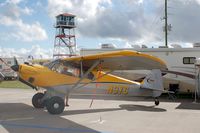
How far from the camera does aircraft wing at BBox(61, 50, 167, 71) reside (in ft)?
35.1

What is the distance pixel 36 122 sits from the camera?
987cm

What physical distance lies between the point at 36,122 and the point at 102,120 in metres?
2.04

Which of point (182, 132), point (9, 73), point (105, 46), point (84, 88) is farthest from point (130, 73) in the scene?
point (9, 73)

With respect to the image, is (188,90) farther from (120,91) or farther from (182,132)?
(182,132)

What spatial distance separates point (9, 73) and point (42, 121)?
25.4 metres

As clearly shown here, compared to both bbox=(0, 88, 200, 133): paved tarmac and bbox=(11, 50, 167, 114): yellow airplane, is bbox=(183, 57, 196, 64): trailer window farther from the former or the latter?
bbox=(0, 88, 200, 133): paved tarmac

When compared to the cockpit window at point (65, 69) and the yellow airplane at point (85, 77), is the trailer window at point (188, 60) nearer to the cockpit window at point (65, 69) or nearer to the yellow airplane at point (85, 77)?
the yellow airplane at point (85, 77)

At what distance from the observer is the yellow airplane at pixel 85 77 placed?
11.3 meters

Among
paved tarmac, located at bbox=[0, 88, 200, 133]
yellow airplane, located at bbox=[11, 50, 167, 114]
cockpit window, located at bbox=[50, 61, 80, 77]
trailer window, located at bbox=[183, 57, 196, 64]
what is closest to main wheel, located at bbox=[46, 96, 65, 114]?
yellow airplane, located at bbox=[11, 50, 167, 114]

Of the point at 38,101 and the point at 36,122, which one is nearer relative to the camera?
the point at 36,122

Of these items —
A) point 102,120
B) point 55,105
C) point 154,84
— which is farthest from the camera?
point 154,84

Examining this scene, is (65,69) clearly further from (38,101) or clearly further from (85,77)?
(38,101)

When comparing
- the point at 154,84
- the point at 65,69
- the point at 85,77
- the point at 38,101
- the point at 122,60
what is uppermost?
the point at 122,60

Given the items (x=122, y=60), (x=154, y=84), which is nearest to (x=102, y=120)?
(x=122, y=60)
